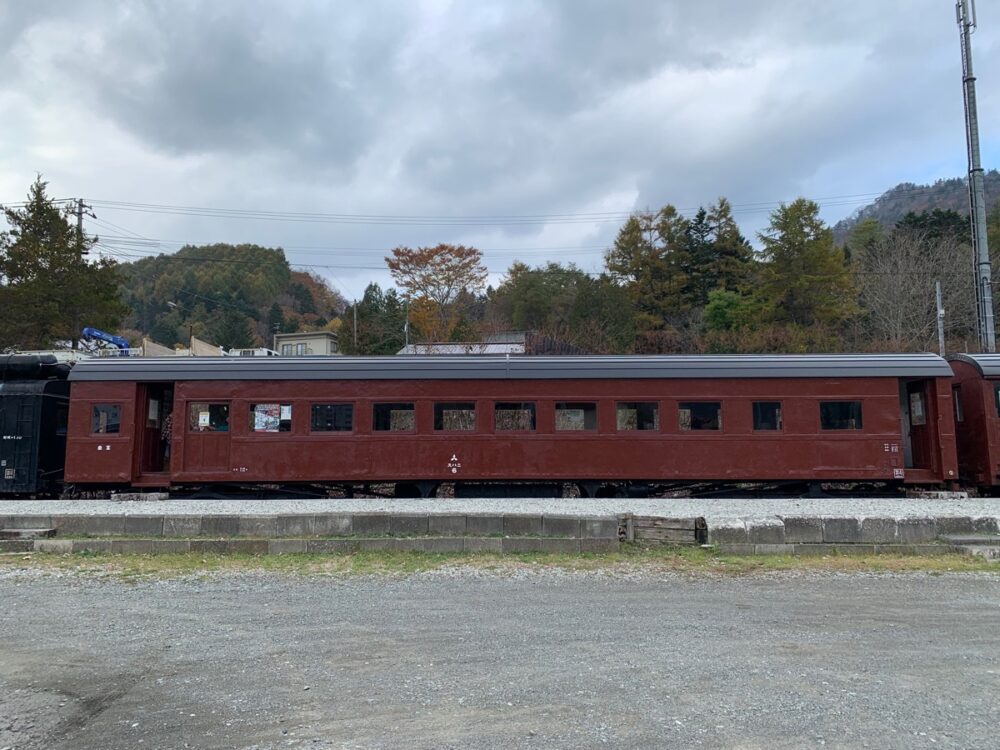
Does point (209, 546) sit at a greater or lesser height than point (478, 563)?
greater

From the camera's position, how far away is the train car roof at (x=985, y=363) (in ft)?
42.5

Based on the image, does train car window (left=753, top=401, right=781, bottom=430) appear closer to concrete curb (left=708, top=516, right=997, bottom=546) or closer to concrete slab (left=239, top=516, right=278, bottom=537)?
concrete curb (left=708, top=516, right=997, bottom=546)

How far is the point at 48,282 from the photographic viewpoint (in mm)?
30359

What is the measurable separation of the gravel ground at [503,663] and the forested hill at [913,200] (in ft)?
188

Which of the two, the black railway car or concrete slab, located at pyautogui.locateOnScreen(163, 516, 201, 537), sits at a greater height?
the black railway car

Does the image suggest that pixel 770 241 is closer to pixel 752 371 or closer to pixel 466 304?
pixel 466 304

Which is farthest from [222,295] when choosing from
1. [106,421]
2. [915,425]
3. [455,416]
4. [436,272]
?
[915,425]

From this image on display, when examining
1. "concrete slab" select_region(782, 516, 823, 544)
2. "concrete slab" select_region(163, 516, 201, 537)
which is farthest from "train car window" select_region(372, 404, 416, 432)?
"concrete slab" select_region(782, 516, 823, 544)

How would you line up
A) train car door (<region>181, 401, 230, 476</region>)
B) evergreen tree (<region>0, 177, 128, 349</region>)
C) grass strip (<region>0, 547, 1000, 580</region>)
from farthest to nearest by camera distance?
evergreen tree (<region>0, 177, 128, 349</region>) → train car door (<region>181, 401, 230, 476</region>) → grass strip (<region>0, 547, 1000, 580</region>)

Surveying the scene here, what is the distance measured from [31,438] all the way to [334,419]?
20.6 ft

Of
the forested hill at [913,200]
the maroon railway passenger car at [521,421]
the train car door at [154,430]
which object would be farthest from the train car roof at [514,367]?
the forested hill at [913,200]

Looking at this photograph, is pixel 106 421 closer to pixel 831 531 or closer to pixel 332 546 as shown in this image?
pixel 332 546

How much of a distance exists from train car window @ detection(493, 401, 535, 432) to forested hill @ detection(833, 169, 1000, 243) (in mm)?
51722

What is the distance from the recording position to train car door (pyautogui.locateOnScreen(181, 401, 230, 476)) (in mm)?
13344
